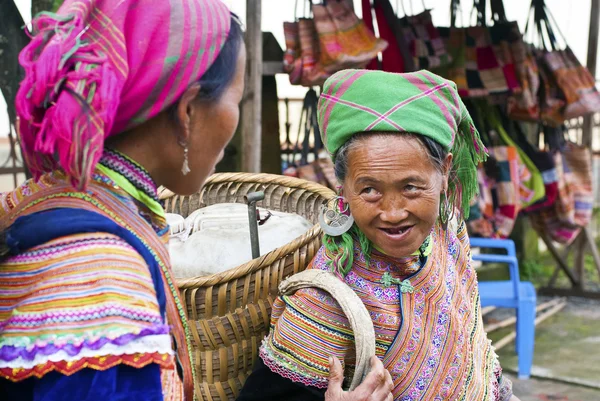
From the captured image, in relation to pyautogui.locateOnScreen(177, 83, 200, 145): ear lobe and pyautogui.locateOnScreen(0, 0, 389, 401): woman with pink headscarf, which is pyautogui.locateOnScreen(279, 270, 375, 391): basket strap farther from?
pyautogui.locateOnScreen(177, 83, 200, 145): ear lobe

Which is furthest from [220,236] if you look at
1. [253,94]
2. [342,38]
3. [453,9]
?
[453,9]

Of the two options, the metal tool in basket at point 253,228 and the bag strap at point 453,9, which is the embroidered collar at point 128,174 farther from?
the bag strap at point 453,9

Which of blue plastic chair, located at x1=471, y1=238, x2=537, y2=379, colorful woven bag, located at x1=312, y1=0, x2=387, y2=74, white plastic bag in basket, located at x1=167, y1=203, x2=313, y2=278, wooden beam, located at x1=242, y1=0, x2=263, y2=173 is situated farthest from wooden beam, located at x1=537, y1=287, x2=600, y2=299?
white plastic bag in basket, located at x1=167, y1=203, x2=313, y2=278

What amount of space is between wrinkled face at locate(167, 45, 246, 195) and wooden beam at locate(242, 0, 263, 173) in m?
2.53

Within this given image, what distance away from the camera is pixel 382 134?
1739 mm

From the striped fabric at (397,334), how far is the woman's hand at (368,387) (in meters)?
0.05

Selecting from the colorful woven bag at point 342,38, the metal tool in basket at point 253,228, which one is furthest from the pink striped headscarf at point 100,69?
the colorful woven bag at point 342,38

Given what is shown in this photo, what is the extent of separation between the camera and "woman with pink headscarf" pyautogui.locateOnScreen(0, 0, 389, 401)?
922mm

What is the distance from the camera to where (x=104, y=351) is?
0.91 m

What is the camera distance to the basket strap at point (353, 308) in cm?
163

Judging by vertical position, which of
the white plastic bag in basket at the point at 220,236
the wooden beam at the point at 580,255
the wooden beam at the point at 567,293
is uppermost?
the white plastic bag in basket at the point at 220,236

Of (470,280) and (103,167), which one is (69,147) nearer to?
(103,167)

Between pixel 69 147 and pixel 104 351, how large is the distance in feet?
0.91

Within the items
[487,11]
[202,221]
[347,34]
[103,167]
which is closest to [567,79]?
[487,11]
